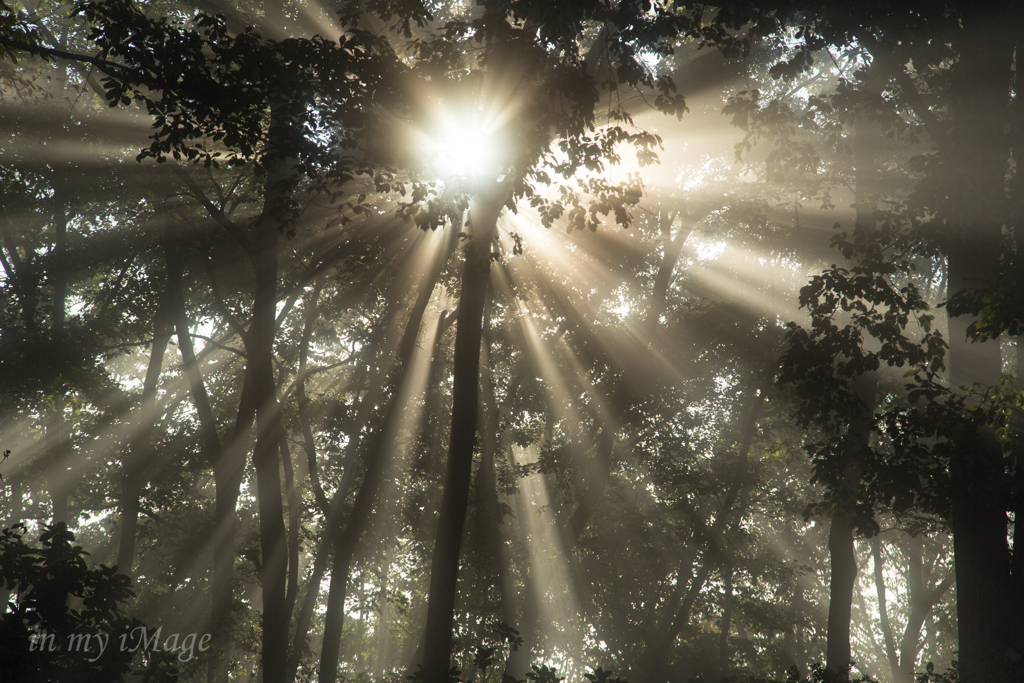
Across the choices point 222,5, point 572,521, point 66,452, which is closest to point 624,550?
point 572,521

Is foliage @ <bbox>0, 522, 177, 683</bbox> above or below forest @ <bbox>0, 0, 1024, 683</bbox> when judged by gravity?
below

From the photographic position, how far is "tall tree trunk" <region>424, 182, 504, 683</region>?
8.08 meters

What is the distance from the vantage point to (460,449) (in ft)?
28.4

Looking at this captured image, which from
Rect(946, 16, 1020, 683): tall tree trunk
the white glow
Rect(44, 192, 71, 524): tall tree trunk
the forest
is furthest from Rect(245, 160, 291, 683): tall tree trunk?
Rect(946, 16, 1020, 683): tall tree trunk

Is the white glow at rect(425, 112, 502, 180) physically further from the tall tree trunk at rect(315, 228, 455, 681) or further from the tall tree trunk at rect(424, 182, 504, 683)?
the tall tree trunk at rect(315, 228, 455, 681)

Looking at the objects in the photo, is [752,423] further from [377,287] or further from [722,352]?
[377,287]

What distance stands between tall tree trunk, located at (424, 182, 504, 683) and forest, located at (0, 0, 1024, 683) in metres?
0.06

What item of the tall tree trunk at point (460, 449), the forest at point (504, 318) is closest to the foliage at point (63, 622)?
the forest at point (504, 318)

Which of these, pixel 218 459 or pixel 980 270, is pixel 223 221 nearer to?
pixel 218 459

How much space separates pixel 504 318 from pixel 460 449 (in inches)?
294

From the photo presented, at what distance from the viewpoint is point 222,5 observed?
14.9 meters

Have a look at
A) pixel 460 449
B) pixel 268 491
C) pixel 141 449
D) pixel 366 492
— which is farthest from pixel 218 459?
pixel 460 449

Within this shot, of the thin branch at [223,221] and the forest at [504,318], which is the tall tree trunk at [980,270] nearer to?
the forest at [504,318]

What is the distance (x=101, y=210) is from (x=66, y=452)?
7039 millimetres
